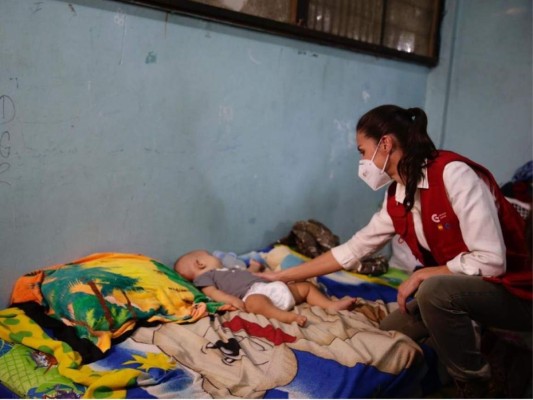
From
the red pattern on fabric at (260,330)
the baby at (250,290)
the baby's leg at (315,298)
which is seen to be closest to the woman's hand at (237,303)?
the baby at (250,290)

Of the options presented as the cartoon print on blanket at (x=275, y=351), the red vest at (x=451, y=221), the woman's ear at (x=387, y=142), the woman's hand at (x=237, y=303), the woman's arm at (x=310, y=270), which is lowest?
the cartoon print on blanket at (x=275, y=351)

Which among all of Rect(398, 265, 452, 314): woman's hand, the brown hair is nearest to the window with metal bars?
the brown hair

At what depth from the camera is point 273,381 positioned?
5.74 feet

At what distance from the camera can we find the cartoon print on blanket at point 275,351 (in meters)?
1.75

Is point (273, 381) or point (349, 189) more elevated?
point (349, 189)

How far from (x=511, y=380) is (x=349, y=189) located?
1627 millimetres

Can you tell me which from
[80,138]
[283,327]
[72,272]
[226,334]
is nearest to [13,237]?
[72,272]

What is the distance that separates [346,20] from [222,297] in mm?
1965

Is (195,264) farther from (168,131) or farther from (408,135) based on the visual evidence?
(408,135)

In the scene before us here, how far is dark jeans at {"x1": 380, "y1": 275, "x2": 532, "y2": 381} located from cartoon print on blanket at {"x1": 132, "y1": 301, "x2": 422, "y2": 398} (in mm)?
194

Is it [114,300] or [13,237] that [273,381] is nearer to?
[114,300]

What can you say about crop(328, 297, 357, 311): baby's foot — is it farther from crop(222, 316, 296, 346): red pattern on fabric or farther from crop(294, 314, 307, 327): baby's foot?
crop(222, 316, 296, 346): red pattern on fabric

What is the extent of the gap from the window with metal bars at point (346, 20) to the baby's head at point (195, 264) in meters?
1.18

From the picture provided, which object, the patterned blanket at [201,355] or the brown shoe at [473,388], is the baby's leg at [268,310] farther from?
the brown shoe at [473,388]
